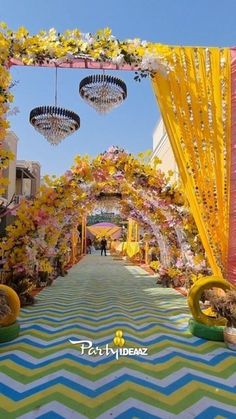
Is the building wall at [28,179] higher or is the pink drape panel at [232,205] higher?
the building wall at [28,179]

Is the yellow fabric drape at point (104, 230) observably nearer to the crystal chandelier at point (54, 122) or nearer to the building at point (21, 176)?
the building at point (21, 176)

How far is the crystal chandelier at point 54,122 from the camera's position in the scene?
572 cm

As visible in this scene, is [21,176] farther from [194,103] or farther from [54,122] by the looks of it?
[194,103]

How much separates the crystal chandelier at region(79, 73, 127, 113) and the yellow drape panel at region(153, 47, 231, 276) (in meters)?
1.05

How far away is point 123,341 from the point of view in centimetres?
377

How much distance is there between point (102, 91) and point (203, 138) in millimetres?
1791

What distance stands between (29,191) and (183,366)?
21.9 meters

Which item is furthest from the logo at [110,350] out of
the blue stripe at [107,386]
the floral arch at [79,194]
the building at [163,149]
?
the building at [163,149]

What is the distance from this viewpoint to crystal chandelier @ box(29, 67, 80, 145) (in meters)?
5.72

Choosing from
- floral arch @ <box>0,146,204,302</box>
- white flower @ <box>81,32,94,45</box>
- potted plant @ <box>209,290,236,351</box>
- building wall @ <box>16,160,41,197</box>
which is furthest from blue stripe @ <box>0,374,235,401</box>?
building wall @ <box>16,160,41,197</box>

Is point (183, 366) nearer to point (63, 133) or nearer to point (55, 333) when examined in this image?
point (55, 333)

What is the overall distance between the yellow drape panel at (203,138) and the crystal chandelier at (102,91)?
105 cm

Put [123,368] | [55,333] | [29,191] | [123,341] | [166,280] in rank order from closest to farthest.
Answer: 1. [123,368]
2. [123,341]
3. [55,333]
4. [166,280]
5. [29,191]

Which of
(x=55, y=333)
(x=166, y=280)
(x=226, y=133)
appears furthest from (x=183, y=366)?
(x=166, y=280)
